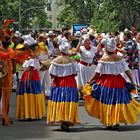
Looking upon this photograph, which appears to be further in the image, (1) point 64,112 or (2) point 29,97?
(2) point 29,97

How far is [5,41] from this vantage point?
11.2 m

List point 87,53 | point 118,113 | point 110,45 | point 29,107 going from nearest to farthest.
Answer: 1. point 118,113
2. point 110,45
3. point 29,107
4. point 87,53

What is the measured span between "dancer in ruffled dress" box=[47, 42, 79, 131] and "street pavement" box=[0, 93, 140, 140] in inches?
10.3

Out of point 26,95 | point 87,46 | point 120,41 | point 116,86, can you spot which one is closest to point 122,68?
point 116,86

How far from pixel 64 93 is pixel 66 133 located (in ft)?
A: 2.47

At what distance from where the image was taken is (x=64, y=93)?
10516 mm

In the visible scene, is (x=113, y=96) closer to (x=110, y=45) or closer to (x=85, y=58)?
(x=110, y=45)

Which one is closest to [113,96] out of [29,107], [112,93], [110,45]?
[112,93]

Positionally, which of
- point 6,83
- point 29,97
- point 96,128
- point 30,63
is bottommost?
point 96,128

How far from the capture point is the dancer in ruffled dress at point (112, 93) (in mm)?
10359

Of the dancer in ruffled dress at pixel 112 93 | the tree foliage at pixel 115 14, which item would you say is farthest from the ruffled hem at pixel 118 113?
the tree foliage at pixel 115 14

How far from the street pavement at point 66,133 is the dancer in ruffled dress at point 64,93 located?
26 cm

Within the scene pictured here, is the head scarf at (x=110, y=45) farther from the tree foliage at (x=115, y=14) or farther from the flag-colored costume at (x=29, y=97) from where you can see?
the tree foliage at (x=115, y=14)

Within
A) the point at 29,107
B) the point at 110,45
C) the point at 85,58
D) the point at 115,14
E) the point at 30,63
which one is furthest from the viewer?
the point at 115,14
